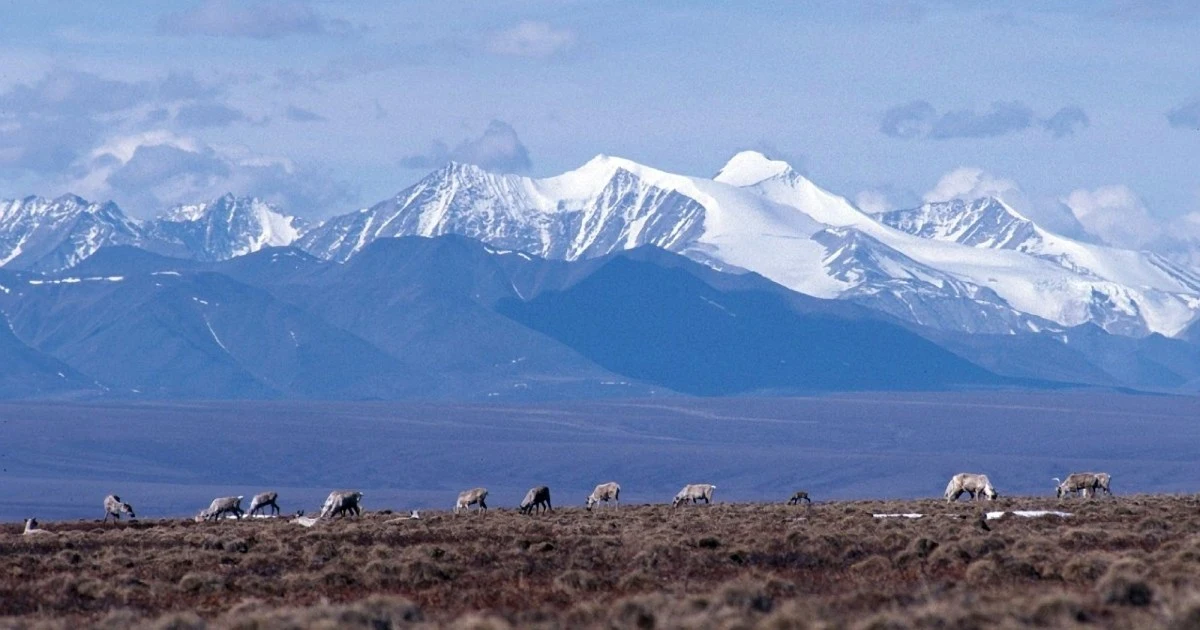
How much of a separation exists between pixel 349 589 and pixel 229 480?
161 metres

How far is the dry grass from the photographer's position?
20969 mm

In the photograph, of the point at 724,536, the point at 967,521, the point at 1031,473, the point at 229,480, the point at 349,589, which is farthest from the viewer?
the point at 229,480

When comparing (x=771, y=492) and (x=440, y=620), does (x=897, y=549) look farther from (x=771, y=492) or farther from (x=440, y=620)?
(x=771, y=492)

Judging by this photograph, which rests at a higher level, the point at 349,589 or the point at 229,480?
the point at 229,480

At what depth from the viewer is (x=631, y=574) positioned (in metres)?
27.8

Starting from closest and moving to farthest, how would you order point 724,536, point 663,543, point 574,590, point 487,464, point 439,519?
point 574,590, point 663,543, point 724,536, point 439,519, point 487,464

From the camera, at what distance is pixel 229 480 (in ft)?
607

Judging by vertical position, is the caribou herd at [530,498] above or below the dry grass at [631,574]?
above

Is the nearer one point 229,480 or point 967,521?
point 967,521

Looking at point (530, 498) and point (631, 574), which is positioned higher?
point (530, 498)

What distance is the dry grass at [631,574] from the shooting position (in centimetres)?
2097

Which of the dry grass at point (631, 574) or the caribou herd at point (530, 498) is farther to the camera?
the caribou herd at point (530, 498)

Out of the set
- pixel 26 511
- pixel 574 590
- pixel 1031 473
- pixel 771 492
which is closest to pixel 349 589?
pixel 574 590

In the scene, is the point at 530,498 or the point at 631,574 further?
the point at 530,498
